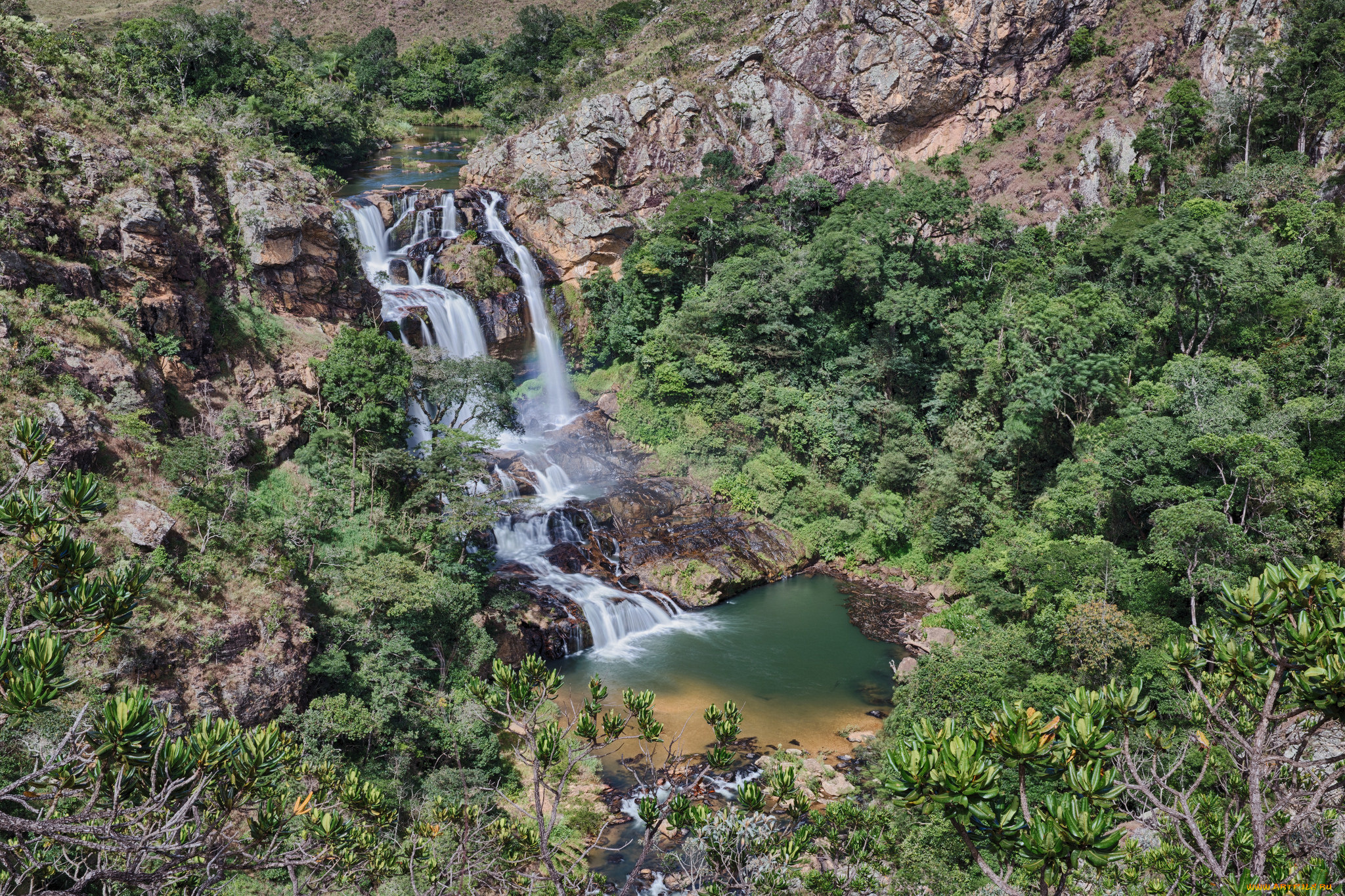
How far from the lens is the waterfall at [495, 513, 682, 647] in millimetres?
23297

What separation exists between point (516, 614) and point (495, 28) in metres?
64.1

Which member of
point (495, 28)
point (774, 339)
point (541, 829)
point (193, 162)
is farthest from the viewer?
point (495, 28)

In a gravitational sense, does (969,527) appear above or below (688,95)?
below

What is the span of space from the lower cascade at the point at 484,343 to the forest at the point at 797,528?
7.46 ft

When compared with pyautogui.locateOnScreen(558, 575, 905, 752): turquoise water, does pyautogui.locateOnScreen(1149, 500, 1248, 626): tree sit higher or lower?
higher

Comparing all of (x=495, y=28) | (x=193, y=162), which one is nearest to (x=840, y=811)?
(x=193, y=162)

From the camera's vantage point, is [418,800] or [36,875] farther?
[418,800]

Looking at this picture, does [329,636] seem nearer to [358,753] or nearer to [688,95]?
[358,753]

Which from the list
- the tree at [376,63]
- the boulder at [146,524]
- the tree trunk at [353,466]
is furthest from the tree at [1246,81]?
the tree at [376,63]

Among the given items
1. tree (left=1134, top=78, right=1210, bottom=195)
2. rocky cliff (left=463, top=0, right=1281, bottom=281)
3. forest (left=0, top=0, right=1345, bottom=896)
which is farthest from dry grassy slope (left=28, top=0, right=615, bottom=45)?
tree (left=1134, top=78, right=1210, bottom=195)

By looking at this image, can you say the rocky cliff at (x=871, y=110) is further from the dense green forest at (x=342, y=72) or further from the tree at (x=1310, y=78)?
the dense green forest at (x=342, y=72)

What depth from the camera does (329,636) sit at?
17.4 metres

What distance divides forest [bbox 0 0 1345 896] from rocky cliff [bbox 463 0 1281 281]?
1.81 meters

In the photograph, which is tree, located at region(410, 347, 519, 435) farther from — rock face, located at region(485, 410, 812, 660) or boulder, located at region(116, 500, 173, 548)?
boulder, located at region(116, 500, 173, 548)
